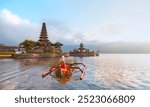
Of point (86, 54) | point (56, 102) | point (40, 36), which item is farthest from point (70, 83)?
point (86, 54)

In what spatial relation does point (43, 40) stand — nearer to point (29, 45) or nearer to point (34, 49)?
point (34, 49)

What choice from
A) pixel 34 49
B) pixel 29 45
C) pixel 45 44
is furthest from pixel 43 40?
pixel 29 45

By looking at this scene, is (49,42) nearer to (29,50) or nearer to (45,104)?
(29,50)

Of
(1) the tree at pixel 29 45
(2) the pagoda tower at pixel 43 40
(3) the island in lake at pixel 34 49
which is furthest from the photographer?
(1) the tree at pixel 29 45

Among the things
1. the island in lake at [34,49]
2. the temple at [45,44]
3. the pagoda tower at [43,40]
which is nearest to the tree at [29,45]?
the island in lake at [34,49]

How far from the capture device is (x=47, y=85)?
46.6 ft

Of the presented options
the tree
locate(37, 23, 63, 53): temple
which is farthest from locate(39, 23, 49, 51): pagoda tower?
the tree

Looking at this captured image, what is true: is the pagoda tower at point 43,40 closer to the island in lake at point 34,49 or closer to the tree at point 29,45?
the island in lake at point 34,49

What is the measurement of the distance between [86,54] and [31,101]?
57.1 metres

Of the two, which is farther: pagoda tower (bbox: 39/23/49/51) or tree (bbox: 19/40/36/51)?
tree (bbox: 19/40/36/51)

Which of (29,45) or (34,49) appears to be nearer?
(29,45)

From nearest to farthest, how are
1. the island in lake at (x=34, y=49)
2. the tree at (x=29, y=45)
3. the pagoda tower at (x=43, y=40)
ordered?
1. the island in lake at (x=34, y=49)
2. the pagoda tower at (x=43, y=40)
3. the tree at (x=29, y=45)

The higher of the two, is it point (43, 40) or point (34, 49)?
point (43, 40)

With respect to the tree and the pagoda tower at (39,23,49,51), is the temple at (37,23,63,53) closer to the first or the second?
the pagoda tower at (39,23,49,51)
